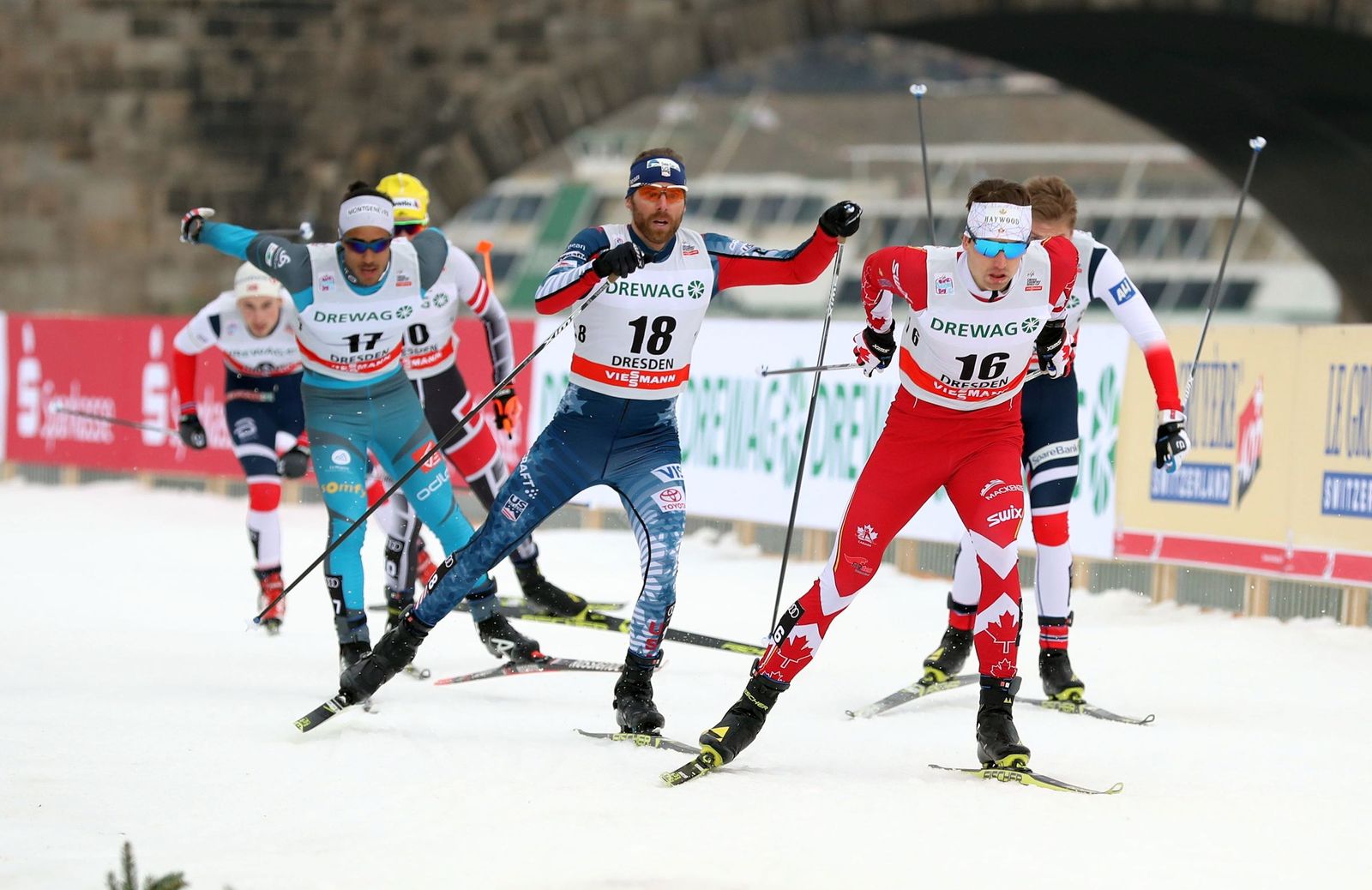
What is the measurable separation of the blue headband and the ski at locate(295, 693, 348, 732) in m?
2.33

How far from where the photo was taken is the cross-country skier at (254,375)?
11773 mm

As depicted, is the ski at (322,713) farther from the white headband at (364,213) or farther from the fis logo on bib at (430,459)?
the white headband at (364,213)

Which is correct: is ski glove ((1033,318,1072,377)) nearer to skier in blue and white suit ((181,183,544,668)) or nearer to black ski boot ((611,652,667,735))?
black ski boot ((611,652,667,735))

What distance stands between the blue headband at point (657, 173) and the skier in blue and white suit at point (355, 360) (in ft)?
5.22

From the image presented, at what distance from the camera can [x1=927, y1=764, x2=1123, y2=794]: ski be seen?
6.99 metres

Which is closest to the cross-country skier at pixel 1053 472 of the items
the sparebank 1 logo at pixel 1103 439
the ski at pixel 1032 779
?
the ski at pixel 1032 779

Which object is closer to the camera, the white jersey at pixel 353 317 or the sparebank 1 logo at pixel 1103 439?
the white jersey at pixel 353 317

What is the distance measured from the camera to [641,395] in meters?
7.78

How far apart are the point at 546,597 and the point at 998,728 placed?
380 centimetres

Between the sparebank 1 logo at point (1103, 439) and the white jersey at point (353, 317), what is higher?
the white jersey at point (353, 317)

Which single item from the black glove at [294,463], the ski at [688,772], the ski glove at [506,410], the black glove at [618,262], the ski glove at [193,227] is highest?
the ski glove at [193,227]

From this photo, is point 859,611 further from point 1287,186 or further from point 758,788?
point 1287,186


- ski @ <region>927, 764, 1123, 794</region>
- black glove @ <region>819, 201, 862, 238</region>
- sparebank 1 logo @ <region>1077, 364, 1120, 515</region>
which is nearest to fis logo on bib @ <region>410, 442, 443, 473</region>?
black glove @ <region>819, 201, 862, 238</region>

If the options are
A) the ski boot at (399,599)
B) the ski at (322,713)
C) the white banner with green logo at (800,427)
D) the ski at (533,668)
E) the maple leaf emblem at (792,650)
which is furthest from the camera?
the white banner with green logo at (800,427)
